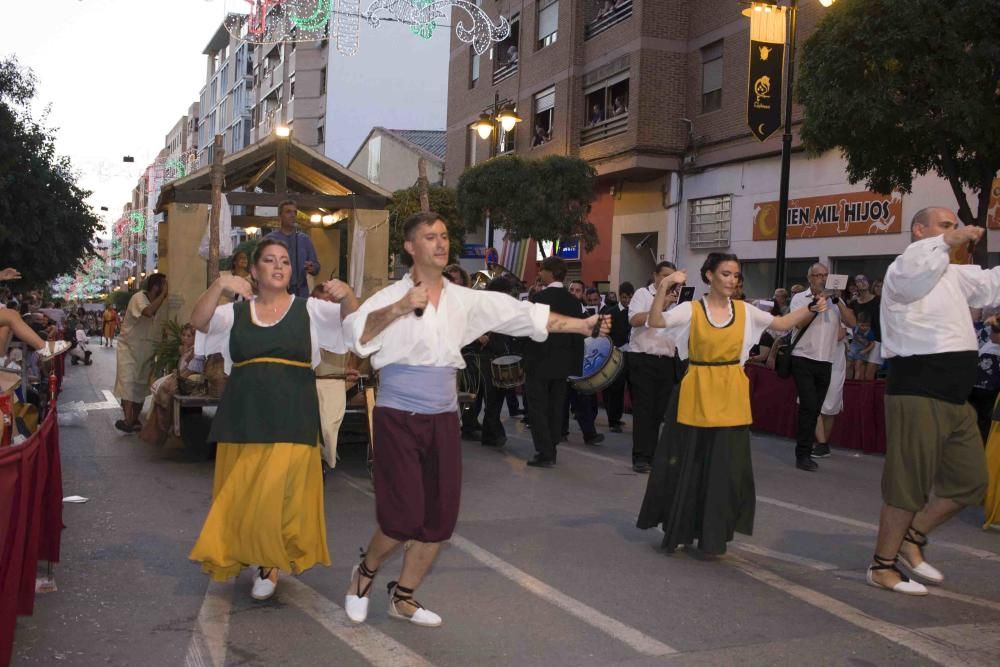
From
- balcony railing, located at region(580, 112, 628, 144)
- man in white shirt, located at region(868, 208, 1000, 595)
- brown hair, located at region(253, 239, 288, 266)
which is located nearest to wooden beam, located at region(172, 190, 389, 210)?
brown hair, located at region(253, 239, 288, 266)

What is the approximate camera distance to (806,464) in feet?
35.6

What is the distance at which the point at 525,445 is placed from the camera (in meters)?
12.4

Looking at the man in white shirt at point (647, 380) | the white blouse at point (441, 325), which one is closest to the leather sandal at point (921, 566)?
the white blouse at point (441, 325)

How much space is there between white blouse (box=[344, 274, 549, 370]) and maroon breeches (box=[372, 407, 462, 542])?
269 millimetres

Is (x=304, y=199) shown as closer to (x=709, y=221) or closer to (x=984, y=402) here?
(x=984, y=402)

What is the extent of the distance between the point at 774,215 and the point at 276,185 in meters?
12.1

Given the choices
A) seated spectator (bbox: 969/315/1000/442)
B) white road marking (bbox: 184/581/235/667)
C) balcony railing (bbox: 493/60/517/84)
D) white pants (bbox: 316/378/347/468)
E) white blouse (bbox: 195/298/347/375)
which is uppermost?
balcony railing (bbox: 493/60/517/84)

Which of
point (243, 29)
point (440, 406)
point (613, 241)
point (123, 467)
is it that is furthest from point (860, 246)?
point (440, 406)

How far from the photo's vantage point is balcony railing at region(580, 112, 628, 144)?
88.4 feet

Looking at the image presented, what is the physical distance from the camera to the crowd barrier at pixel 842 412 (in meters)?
12.5

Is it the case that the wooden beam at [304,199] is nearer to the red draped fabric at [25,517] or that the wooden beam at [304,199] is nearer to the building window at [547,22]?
the red draped fabric at [25,517]

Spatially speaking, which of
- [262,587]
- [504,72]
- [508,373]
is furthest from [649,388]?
[504,72]

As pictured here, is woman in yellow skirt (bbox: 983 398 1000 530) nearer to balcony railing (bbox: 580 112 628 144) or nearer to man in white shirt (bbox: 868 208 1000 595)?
man in white shirt (bbox: 868 208 1000 595)

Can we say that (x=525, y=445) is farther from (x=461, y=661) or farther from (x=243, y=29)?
(x=243, y=29)
